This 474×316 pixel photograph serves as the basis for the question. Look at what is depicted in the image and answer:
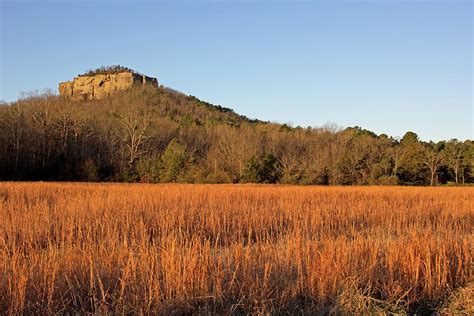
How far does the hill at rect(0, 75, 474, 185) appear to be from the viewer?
4028 centimetres

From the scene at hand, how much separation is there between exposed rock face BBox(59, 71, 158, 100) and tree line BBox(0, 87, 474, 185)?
33.0 metres

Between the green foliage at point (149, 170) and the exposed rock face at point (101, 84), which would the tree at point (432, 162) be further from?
the exposed rock face at point (101, 84)

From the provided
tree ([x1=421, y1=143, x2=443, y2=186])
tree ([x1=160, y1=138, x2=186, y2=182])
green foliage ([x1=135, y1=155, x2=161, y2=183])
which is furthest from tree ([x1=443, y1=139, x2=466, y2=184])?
green foliage ([x1=135, y1=155, x2=161, y2=183])

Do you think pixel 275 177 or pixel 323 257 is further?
pixel 275 177

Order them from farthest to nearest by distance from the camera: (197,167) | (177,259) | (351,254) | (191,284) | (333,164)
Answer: (333,164), (197,167), (351,254), (177,259), (191,284)

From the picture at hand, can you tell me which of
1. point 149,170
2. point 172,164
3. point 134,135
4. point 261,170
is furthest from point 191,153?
point 261,170

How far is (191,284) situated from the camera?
391cm

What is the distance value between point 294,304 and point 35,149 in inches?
1680

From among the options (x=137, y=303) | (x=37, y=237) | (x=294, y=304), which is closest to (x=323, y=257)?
(x=294, y=304)

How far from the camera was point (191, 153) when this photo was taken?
45.2 metres

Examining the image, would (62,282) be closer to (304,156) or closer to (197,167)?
(197,167)

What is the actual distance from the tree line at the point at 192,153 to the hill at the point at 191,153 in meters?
0.10

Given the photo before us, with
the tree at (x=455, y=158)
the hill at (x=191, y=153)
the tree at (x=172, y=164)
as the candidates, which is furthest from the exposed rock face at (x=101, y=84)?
the tree at (x=455, y=158)

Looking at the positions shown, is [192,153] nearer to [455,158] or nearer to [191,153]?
[191,153]
